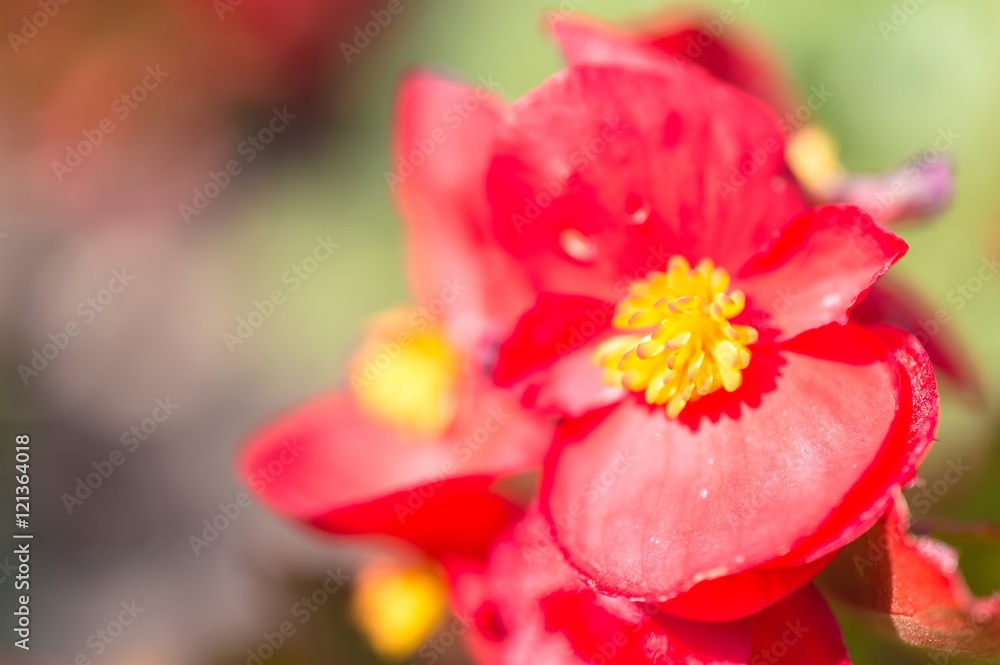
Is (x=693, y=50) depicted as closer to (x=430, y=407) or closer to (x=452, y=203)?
(x=452, y=203)

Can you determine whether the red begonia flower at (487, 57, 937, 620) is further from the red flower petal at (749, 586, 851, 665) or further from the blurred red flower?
the blurred red flower

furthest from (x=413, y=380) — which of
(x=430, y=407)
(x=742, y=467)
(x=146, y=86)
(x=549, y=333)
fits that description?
(x=146, y=86)

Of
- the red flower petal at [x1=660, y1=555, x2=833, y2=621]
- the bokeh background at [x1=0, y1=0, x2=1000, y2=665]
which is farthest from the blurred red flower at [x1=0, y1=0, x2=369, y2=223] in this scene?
the red flower petal at [x1=660, y1=555, x2=833, y2=621]

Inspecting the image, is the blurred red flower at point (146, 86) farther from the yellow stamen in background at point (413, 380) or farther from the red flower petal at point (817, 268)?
the red flower petal at point (817, 268)

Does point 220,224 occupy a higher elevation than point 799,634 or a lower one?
lower

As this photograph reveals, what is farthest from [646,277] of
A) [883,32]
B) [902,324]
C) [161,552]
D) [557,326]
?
[161,552]

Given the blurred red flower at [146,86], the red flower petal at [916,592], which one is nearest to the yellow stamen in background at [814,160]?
the red flower petal at [916,592]
